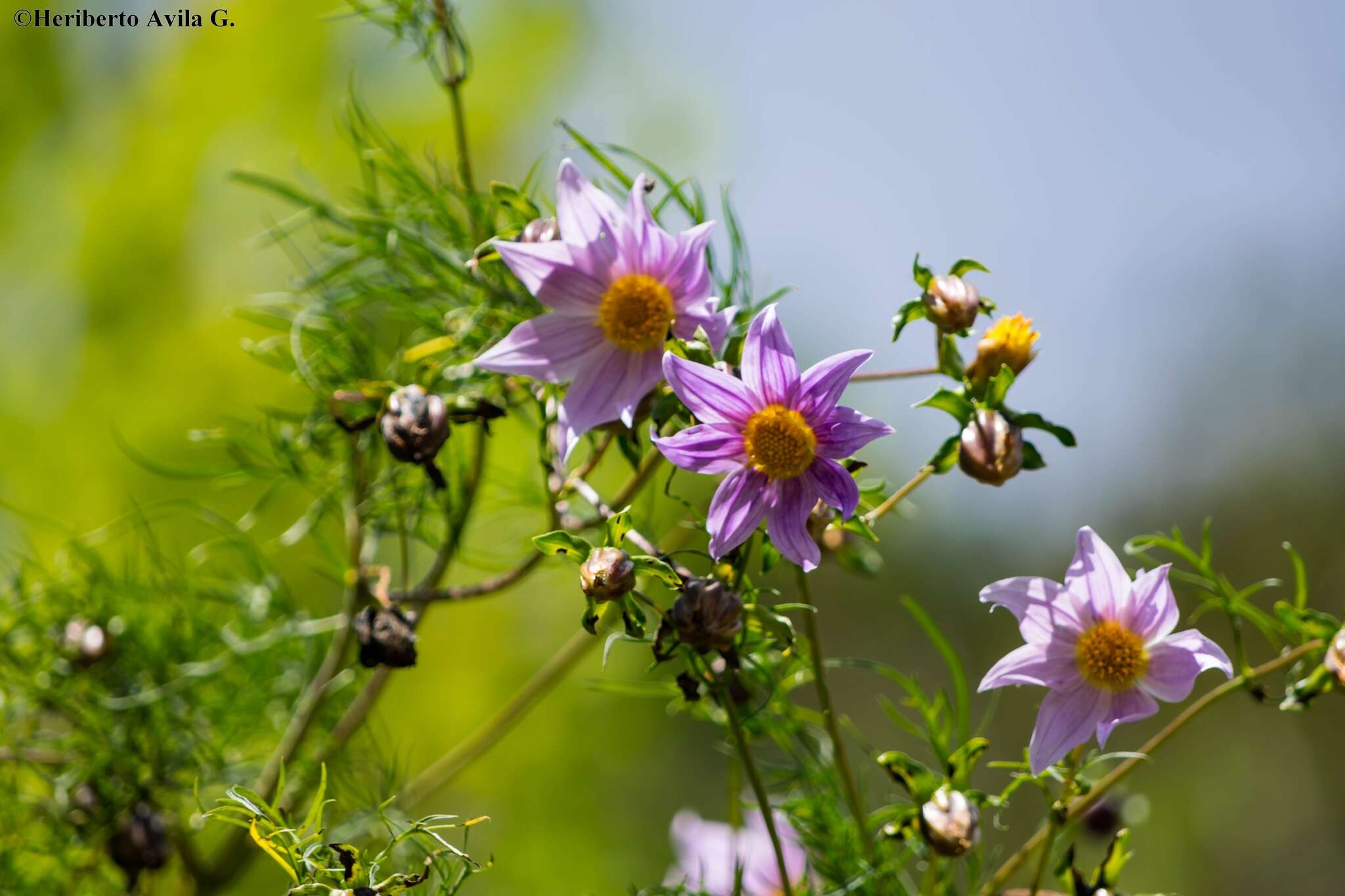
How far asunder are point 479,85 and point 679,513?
149 centimetres

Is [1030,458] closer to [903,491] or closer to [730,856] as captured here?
[903,491]

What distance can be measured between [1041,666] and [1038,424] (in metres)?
0.08

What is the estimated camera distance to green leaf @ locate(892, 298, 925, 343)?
365 mm

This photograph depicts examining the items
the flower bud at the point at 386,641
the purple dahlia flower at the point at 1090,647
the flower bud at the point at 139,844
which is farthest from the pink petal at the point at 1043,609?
the flower bud at the point at 139,844

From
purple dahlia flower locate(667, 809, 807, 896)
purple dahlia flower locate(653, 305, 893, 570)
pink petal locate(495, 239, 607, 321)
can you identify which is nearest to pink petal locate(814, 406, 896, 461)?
purple dahlia flower locate(653, 305, 893, 570)

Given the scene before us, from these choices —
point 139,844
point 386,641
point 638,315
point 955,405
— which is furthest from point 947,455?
point 139,844

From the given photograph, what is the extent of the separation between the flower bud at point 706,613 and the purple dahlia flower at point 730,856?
241 millimetres

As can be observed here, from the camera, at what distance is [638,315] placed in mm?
385

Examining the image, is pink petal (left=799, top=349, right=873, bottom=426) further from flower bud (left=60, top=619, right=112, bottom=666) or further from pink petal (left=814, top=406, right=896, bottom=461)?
flower bud (left=60, top=619, right=112, bottom=666)

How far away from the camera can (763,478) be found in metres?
0.34

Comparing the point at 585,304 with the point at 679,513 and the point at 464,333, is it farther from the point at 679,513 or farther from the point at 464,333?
the point at 679,513

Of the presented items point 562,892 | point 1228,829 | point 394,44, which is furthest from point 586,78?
point 1228,829

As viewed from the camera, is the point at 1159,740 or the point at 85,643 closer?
the point at 1159,740

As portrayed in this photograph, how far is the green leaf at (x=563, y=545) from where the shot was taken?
0.32m
